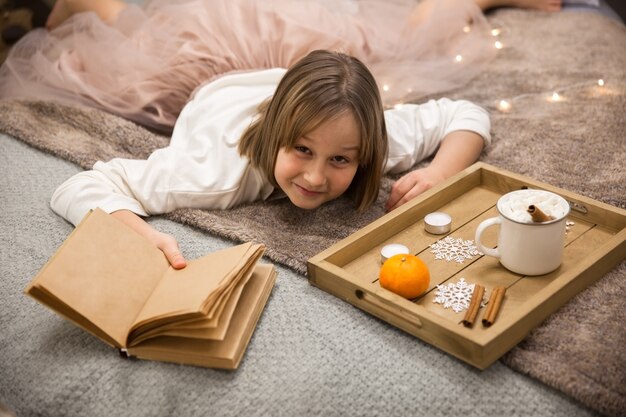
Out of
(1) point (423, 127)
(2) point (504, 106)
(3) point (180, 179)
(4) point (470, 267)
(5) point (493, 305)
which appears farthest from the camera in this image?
(2) point (504, 106)

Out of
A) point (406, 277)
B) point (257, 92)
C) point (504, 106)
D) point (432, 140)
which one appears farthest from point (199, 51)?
point (406, 277)

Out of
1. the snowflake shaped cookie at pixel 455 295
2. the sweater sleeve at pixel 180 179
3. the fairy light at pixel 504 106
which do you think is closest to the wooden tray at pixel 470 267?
the snowflake shaped cookie at pixel 455 295

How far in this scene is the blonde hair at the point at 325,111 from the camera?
123 cm

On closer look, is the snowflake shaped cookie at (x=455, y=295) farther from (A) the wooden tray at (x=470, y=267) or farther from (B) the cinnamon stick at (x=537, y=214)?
(B) the cinnamon stick at (x=537, y=214)

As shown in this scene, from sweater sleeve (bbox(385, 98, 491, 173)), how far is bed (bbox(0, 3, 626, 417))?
6cm

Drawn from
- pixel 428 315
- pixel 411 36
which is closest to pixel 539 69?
pixel 411 36

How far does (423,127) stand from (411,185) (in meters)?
0.20

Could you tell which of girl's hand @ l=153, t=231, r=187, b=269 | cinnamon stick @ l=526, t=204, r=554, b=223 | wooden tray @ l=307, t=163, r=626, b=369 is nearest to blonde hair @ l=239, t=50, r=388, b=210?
wooden tray @ l=307, t=163, r=626, b=369

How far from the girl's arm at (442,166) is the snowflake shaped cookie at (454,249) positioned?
176 mm

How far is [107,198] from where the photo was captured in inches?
50.4

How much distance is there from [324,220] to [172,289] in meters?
0.38

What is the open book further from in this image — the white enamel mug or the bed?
the white enamel mug

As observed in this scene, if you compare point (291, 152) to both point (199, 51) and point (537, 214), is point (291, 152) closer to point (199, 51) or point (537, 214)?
point (537, 214)

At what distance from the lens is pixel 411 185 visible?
1.37 m
